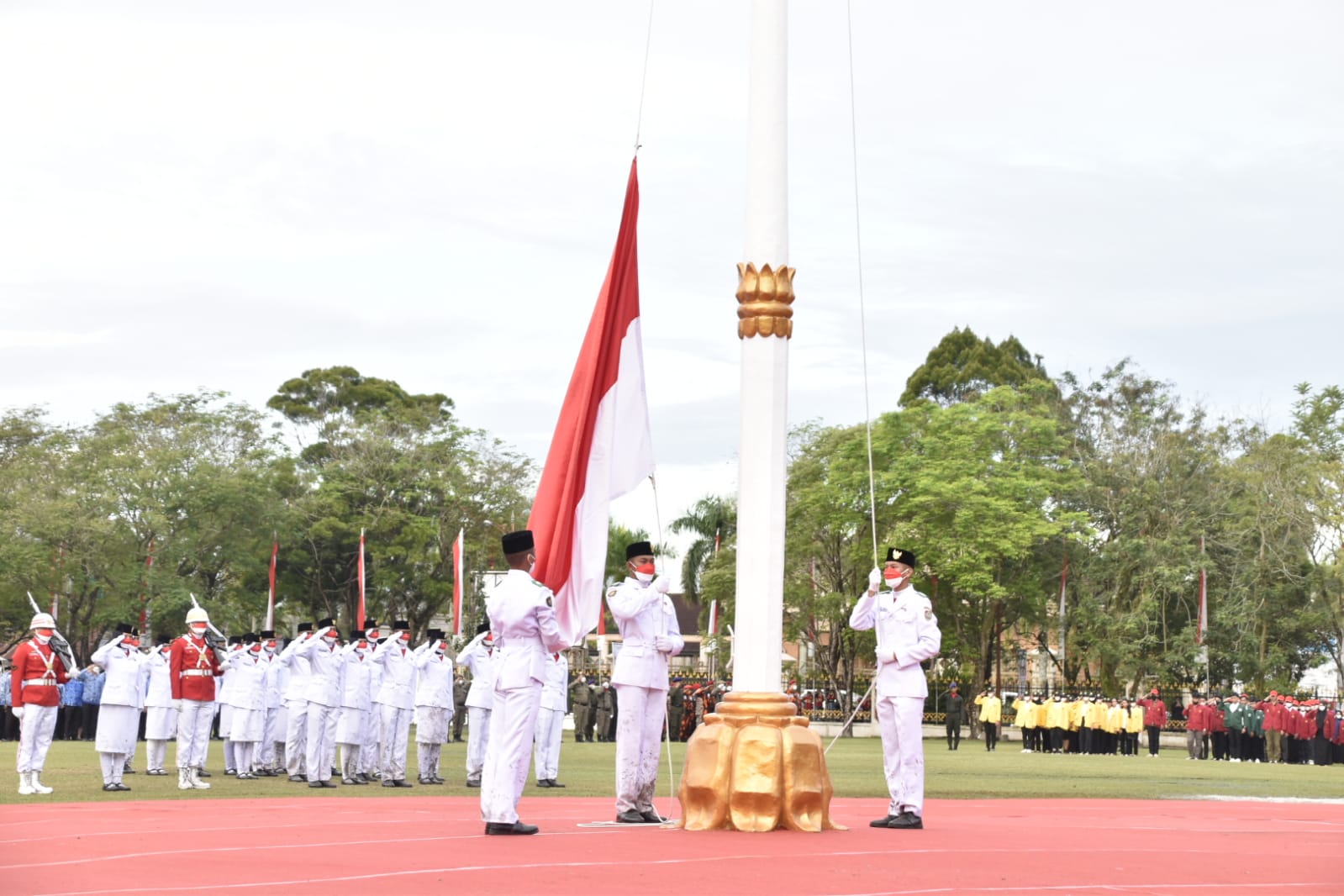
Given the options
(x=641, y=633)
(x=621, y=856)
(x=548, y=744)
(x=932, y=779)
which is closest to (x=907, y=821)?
(x=641, y=633)

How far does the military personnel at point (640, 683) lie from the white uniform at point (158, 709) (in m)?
9.61

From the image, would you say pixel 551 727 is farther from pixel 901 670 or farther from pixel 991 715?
pixel 991 715

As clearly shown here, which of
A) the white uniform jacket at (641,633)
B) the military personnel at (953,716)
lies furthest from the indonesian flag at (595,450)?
the military personnel at (953,716)

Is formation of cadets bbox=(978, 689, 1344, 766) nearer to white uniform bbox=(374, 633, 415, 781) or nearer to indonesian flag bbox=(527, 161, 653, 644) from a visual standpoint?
white uniform bbox=(374, 633, 415, 781)

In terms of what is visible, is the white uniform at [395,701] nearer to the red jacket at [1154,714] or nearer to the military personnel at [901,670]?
the military personnel at [901,670]

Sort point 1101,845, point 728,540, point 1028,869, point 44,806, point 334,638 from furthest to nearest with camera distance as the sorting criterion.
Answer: point 728,540
point 334,638
point 44,806
point 1101,845
point 1028,869

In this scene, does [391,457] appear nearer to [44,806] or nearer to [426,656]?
[426,656]

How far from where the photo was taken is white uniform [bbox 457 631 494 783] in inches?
740

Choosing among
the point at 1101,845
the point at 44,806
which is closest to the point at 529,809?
the point at 44,806

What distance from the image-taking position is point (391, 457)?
187 ft

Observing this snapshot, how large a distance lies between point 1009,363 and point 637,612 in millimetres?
61475

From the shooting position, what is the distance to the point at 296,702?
1938 cm

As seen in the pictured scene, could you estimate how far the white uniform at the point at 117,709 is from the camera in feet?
57.0

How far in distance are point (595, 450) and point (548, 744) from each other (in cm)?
813
